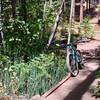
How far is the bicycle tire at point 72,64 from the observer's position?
10.7 meters

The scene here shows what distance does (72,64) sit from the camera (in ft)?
36.1

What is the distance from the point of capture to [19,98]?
A: 8188mm

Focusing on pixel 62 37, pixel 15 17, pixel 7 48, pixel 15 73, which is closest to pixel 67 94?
pixel 15 73

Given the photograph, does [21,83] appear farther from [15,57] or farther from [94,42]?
[94,42]

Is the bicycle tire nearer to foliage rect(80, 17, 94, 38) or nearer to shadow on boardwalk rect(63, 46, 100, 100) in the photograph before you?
shadow on boardwalk rect(63, 46, 100, 100)

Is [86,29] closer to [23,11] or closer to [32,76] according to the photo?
[23,11]

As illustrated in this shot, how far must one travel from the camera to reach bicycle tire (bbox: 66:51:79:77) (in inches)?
420

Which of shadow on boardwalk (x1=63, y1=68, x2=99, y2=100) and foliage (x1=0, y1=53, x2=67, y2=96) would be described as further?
shadow on boardwalk (x1=63, y1=68, x2=99, y2=100)

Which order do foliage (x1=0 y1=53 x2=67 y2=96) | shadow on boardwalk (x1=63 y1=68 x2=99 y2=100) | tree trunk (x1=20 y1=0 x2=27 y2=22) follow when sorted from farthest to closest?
1. tree trunk (x1=20 y1=0 x2=27 y2=22)
2. shadow on boardwalk (x1=63 y1=68 x2=99 y2=100)
3. foliage (x1=0 y1=53 x2=67 y2=96)

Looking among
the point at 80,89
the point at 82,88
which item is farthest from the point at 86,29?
the point at 80,89

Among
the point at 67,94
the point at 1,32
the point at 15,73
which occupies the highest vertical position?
the point at 1,32

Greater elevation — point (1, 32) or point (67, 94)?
point (1, 32)

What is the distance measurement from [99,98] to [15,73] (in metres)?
2.15

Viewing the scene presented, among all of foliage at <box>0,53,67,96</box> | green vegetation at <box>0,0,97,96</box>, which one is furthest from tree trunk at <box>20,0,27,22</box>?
foliage at <box>0,53,67,96</box>
